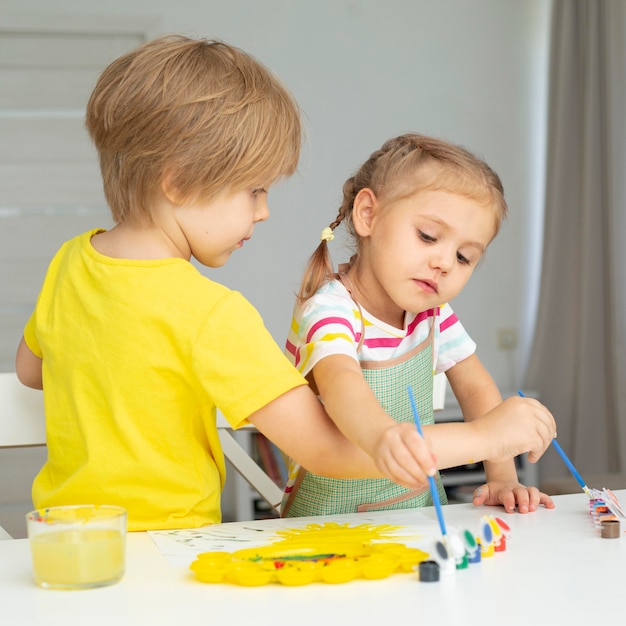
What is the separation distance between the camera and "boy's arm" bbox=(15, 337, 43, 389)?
1.18 m

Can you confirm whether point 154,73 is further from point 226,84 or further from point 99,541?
point 99,541

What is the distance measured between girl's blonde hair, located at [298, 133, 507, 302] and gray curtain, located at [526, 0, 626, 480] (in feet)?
9.95

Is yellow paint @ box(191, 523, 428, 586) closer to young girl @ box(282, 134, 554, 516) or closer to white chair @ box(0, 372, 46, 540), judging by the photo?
young girl @ box(282, 134, 554, 516)

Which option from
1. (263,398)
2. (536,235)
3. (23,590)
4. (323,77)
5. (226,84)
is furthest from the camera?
(536,235)

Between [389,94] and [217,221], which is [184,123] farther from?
[389,94]

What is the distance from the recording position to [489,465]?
121 centimetres

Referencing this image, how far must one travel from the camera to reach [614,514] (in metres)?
0.95

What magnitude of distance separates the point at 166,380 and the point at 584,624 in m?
0.51

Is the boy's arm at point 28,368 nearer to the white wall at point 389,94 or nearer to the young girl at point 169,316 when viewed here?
the young girl at point 169,316

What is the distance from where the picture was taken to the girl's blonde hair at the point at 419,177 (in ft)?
3.89

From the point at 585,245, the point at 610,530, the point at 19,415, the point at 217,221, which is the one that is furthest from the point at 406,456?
the point at 585,245

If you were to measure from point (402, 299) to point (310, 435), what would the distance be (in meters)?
0.30

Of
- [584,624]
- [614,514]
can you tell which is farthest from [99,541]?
[614,514]

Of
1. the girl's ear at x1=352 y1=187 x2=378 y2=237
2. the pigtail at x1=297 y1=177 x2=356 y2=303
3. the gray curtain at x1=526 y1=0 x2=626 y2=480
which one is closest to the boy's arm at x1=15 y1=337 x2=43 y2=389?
the pigtail at x1=297 y1=177 x2=356 y2=303
